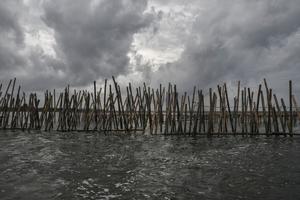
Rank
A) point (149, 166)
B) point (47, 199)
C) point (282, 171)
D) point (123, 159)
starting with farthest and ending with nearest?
point (123, 159)
point (149, 166)
point (282, 171)
point (47, 199)

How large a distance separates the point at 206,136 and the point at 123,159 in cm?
837

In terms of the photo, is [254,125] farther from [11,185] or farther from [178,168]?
[11,185]

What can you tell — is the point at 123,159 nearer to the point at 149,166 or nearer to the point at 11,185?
the point at 149,166

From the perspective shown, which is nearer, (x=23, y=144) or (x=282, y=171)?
(x=282, y=171)

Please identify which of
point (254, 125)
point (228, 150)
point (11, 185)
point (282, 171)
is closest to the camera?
point (11, 185)

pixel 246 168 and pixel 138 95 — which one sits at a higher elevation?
pixel 138 95

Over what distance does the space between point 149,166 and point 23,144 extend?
278 inches

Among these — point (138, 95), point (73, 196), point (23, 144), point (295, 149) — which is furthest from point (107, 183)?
point (138, 95)

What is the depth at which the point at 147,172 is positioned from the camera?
8.28 m

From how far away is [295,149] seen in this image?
1242 centimetres

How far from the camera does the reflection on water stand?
647 centimetres

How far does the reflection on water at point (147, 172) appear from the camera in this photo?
6469 mm

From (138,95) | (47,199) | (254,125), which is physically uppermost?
(138,95)

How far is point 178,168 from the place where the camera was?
8.85 metres
